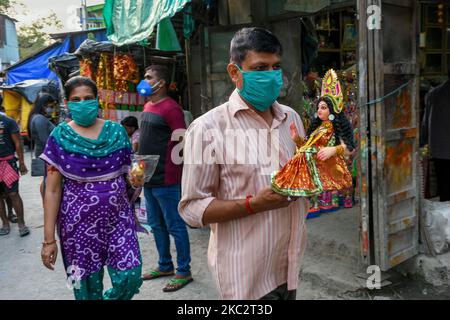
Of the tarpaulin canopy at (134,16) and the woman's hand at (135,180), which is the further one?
the tarpaulin canopy at (134,16)

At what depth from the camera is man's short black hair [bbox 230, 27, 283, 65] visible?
167 cm

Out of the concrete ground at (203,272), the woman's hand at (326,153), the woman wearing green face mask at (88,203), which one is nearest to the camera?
the woman's hand at (326,153)

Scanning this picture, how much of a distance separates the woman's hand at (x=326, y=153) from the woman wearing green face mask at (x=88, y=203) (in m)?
1.54

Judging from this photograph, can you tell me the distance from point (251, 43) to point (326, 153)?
1.71ft

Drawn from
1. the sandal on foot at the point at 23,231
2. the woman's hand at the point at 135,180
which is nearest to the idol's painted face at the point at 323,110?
the woman's hand at the point at 135,180

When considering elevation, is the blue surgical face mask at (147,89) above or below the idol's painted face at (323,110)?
above

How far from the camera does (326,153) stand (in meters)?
1.55

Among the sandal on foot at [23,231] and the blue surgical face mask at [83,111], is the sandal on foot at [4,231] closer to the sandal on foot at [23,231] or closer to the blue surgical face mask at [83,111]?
the sandal on foot at [23,231]

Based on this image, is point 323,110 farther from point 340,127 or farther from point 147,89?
point 147,89

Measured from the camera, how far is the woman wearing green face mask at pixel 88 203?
257 centimetres

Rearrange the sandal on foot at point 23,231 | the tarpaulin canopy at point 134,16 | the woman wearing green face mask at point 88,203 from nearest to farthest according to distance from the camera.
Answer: the woman wearing green face mask at point 88,203
the tarpaulin canopy at point 134,16
the sandal on foot at point 23,231

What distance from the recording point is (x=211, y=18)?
5.17m

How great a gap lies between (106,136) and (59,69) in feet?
20.1

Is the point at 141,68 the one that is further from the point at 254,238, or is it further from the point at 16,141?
the point at 254,238
